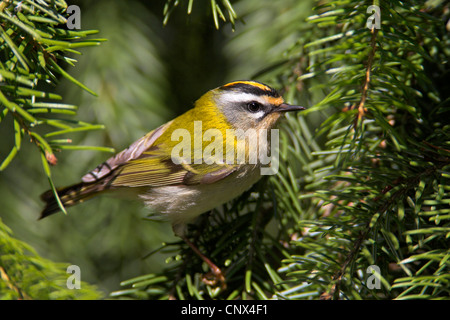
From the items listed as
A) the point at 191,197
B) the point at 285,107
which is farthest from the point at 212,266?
the point at 285,107

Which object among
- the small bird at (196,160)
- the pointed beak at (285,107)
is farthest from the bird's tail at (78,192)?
the pointed beak at (285,107)

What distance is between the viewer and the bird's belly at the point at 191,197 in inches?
58.4

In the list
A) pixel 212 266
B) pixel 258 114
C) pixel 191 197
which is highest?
pixel 258 114

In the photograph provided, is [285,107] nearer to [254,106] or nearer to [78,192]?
[254,106]

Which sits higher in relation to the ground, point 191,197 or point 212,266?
point 191,197

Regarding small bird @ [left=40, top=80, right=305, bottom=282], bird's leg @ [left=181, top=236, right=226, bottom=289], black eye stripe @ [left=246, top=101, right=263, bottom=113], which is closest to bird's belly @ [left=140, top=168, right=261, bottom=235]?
small bird @ [left=40, top=80, right=305, bottom=282]

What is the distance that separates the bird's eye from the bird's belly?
0.27 meters

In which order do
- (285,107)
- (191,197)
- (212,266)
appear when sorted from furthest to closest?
(191,197), (285,107), (212,266)

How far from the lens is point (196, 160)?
1.64 meters

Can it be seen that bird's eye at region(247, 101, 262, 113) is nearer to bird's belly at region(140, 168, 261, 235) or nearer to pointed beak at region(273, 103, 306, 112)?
pointed beak at region(273, 103, 306, 112)

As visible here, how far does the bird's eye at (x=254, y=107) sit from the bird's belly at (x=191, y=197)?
0.27 metres

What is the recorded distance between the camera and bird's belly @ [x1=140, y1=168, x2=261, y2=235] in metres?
1.48

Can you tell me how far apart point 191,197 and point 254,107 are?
0.45 metres
